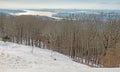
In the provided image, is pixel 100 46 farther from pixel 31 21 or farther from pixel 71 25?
pixel 31 21

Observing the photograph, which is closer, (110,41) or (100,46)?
(110,41)

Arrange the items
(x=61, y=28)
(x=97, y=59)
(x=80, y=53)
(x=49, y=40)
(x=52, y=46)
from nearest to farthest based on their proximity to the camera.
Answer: (x=97, y=59) < (x=80, y=53) < (x=52, y=46) < (x=49, y=40) < (x=61, y=28)

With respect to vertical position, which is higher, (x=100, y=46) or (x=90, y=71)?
(x=90, y=71)

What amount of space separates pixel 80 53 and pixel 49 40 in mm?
14685

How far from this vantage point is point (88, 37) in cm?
7469

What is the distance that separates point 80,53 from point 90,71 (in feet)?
187

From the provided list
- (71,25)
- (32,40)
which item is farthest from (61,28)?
(32,40)

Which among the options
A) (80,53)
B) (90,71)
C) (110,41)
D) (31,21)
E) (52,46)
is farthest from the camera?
(31,21)

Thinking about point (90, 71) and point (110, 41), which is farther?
point (110, 41)

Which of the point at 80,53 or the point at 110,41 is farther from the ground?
the point at 110,41

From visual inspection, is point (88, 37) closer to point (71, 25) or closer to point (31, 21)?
point (71, 25)

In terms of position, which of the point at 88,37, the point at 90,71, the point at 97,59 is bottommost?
the point at 97,59

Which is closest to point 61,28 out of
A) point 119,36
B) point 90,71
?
point 119,36

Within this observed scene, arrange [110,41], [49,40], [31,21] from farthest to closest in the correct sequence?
[31,21] < [49,40] < [110,41]
